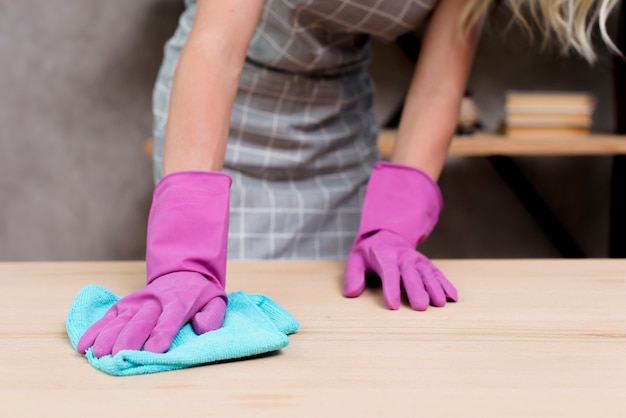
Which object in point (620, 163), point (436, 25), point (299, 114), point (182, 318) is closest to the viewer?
point (182, 318)

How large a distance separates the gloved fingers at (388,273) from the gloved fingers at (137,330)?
26 centimetres

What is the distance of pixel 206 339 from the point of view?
0.67 metres

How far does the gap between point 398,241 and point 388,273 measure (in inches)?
5.1

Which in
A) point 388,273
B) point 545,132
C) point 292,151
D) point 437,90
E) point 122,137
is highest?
point 437,90

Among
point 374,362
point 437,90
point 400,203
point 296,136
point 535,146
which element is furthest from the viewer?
point 535,146

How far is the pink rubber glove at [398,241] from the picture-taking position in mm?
869

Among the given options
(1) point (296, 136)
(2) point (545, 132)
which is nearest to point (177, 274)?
(1) point (296, 136)

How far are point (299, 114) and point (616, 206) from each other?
1329 millimetres

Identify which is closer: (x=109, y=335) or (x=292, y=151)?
(x=109, y=335)

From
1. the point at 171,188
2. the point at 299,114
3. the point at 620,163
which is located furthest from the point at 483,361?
the point at 620,163

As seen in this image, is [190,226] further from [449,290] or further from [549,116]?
[549,116]

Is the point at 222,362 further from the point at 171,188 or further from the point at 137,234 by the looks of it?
the point at 137,234

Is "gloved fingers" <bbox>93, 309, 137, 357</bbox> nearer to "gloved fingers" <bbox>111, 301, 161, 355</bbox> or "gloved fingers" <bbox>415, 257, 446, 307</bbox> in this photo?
"gloved fingers" <bbox>111, 301, 161, 355</bbox>

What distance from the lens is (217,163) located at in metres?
0.94
